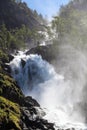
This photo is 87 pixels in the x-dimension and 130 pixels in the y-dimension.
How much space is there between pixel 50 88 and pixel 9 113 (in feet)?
129

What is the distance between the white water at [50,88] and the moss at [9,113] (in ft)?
47.4

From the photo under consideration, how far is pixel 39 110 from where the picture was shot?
69.6 m

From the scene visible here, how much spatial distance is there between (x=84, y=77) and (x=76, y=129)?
36409 mm

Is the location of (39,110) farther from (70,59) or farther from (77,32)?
(77,32)

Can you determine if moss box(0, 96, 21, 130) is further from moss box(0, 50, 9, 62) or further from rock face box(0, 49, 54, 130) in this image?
moss box(0, 50, 9, 62)

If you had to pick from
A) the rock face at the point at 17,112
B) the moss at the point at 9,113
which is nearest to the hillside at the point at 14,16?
the rock face at the point at 17,112

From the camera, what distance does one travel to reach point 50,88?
96.8m

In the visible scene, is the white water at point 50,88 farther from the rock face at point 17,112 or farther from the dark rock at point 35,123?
the dark rock at point 35,123

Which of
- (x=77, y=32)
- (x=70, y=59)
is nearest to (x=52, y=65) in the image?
(x=70, y=59)

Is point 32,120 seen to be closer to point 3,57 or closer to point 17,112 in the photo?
point 17,112

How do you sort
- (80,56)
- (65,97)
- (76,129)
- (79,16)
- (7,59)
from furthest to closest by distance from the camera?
(79,16) → (80,56) → (7,59) → (65,97) → (76,129)

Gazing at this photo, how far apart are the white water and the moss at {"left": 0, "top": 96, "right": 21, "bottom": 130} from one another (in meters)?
14.5

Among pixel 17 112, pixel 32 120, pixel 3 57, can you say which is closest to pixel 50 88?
pixel 3 57

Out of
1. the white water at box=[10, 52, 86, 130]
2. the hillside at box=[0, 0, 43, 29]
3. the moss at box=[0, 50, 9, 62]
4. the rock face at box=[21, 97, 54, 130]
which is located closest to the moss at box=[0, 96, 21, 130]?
the rock face at box=[21, 97, 54, 130]
